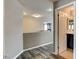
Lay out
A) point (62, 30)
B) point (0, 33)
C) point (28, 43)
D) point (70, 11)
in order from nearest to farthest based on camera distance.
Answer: point (0, 33) < point (62, 30) < point (28, 43) < point (70, 11)

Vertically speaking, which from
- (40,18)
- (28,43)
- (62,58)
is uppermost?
(40,18)

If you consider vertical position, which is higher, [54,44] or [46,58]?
[54,44]

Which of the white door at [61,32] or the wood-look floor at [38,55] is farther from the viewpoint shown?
the white door at [61,32]

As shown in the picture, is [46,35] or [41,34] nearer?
[41,34]

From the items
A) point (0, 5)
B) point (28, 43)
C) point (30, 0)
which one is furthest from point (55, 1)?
point (0, 5)

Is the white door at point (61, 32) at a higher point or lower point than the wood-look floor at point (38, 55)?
higher

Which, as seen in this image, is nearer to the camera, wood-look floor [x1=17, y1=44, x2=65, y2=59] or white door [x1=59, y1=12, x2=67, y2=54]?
wood-look floor [x1=17, y1=44, x2=65, y2=59]

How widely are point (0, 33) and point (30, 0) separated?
4.14 metres

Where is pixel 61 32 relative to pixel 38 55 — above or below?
above

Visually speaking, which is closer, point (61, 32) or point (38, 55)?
point (38, 55)

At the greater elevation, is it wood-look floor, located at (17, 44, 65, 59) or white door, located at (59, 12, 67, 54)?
white door, located at (59, 12, 67, 54)

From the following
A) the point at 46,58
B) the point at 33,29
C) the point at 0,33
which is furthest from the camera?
the point at 33,29

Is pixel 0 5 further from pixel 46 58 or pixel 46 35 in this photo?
pixel 46 35

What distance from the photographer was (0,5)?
74 cm
